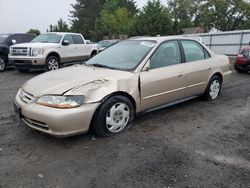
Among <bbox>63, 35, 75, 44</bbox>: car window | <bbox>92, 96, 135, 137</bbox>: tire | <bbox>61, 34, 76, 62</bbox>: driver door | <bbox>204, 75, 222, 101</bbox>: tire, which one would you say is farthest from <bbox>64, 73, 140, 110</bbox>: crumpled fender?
<bbox>63, 35, 75, 44</bbox>: car window

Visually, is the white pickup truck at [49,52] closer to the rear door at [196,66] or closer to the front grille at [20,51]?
the front grille at [20,51]

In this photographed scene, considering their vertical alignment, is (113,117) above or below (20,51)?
below

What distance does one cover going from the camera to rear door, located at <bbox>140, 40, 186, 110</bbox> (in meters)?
4.25

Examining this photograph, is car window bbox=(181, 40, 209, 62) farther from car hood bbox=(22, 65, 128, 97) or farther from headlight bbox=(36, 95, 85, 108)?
headlight bbox=(36, 95, 85, 108)

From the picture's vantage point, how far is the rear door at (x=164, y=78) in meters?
4.25

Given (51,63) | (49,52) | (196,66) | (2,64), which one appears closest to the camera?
(196,66)

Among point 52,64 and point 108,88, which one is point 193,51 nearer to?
point 108,88

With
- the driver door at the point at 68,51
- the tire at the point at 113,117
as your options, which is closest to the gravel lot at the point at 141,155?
the tire at the point at 113,117

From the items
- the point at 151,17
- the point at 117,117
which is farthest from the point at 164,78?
the point at 151,17

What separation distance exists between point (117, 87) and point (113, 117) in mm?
475

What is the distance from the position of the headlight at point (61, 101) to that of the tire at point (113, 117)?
35cm

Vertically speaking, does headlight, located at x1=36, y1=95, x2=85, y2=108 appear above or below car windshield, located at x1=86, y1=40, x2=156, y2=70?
below

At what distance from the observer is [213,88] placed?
5863 millimetres

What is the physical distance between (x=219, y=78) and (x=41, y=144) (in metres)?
4.35
